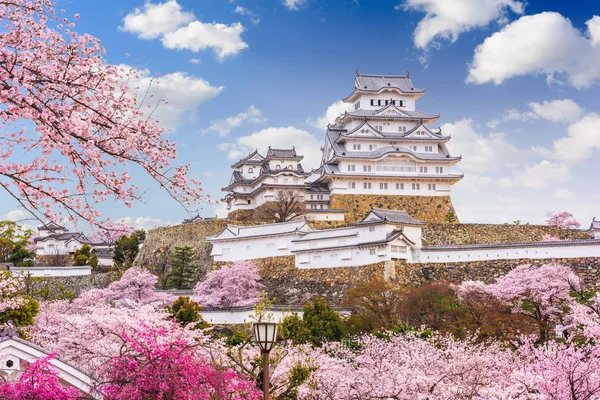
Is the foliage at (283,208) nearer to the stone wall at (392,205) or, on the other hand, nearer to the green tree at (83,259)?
the stone wall at (392,205)

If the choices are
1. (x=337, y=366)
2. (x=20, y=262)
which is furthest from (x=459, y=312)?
(x=20, y=262)

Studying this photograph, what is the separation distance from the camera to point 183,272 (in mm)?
41750

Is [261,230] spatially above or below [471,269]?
above

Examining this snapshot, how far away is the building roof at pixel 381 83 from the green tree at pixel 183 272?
17.6 m

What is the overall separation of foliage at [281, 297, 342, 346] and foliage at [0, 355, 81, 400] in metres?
15.5

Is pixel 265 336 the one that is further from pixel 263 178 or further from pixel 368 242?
pixel 263 178

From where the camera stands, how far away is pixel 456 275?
3312 centimetres

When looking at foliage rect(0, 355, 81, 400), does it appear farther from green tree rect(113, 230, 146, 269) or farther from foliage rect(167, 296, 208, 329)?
green tree rect(113, 230, 146, 269)

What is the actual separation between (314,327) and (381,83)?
98.9 ft

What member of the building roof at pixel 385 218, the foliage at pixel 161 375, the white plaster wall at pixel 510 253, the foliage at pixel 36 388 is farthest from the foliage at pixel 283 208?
the foliage at pixel 36 388

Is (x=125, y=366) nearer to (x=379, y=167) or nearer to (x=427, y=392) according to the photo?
(x=427, y=392)

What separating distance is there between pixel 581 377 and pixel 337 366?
319 inches

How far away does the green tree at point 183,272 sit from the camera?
136ft

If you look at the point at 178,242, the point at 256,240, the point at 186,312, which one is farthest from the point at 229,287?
the point at 178,242
